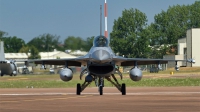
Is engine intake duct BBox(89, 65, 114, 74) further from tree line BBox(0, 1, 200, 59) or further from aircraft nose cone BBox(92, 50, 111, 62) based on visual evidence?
tree line BBox(0, 1, 200, 59)

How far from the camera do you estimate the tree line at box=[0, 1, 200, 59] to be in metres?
89.0

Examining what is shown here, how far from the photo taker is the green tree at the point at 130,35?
103125 millimetres

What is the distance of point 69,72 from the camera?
24.8 m

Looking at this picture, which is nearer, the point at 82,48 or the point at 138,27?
the point at 82,48

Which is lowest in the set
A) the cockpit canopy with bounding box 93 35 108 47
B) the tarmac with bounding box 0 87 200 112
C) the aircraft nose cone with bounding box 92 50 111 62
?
the tarmac with bounding box 0 87 200 112

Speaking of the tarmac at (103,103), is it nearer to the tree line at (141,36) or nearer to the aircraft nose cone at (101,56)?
the aircraft nose cone at (101,56)

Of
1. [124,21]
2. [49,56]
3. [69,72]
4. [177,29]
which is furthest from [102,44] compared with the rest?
[177,29]

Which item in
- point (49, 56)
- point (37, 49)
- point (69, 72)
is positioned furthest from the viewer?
point (49, 56)

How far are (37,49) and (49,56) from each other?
16.0 metres

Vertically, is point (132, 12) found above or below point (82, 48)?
above

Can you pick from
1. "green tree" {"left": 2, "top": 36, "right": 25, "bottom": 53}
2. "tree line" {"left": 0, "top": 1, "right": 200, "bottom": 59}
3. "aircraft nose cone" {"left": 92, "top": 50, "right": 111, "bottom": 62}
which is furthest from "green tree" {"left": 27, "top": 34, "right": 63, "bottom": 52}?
"aircraft nose cone" {"left": 92, "top": 50, "right": 111, "bottom": 62}

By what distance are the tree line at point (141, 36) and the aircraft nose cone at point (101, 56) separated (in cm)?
5432

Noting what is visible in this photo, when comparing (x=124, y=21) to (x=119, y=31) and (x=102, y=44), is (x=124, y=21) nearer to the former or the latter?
(x=119, y=31)

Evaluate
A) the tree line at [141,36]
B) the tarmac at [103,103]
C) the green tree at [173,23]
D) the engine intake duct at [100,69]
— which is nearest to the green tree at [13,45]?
the tree line at [141,36]
